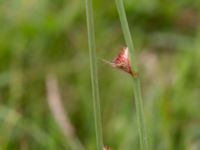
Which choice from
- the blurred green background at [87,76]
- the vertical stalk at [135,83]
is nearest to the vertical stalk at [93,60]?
the vertical stalk at [135,83]

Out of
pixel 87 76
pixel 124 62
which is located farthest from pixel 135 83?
pixel 87 76

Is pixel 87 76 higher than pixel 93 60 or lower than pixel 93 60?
higher

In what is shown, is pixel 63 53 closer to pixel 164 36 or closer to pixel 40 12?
pixel 40 12

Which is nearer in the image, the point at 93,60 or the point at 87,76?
the point at 93,60

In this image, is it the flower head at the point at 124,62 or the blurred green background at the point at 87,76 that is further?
the blurred green background at the point at 87,76

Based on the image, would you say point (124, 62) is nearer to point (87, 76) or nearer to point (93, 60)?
point (93, 60)

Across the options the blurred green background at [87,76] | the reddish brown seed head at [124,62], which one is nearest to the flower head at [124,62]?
the reddish brown seed head at [124,62]

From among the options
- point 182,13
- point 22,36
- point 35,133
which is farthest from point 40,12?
point 35,133

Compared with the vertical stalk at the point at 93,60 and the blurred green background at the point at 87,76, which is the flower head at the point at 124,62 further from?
the blurred green background at the point at 87,76

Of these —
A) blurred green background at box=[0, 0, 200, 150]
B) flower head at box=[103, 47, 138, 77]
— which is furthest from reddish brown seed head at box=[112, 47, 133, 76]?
blurred green background at box=[0, 0, 200, 150]
